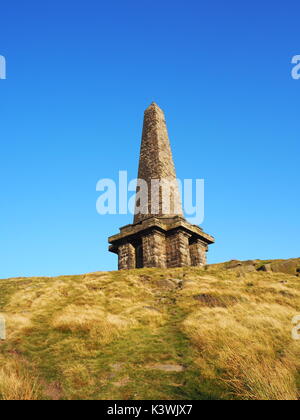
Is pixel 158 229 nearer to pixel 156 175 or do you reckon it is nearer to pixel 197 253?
pixel 197 253

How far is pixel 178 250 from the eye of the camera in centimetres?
2320

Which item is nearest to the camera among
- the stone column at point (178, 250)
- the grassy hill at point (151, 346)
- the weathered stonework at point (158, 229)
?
the grassy hill at point (151, 346)

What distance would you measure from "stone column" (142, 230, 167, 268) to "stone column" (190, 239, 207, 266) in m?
2.82

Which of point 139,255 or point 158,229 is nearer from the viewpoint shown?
point 158,229

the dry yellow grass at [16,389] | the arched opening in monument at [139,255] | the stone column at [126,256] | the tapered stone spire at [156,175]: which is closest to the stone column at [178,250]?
the tapered stone spire at [156,175]

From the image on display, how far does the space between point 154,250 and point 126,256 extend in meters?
2.93

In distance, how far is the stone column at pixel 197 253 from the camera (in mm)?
25031

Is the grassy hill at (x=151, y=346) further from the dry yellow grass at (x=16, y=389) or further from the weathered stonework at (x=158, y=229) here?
the weathered stonework at (x=158, y=229)

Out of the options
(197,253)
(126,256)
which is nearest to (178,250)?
(197,253)

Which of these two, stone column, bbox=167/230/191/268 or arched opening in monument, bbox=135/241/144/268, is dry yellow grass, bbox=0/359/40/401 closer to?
stone column, bbox=167/230/191/268

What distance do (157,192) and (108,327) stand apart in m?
17.1

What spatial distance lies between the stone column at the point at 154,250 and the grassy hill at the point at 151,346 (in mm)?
7523

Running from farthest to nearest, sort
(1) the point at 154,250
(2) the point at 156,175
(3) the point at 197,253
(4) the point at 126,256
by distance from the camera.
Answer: (2) the point at 156,175, (3) the point at 197,253, (4) the point at 126,256, (1) the point at 154,250
